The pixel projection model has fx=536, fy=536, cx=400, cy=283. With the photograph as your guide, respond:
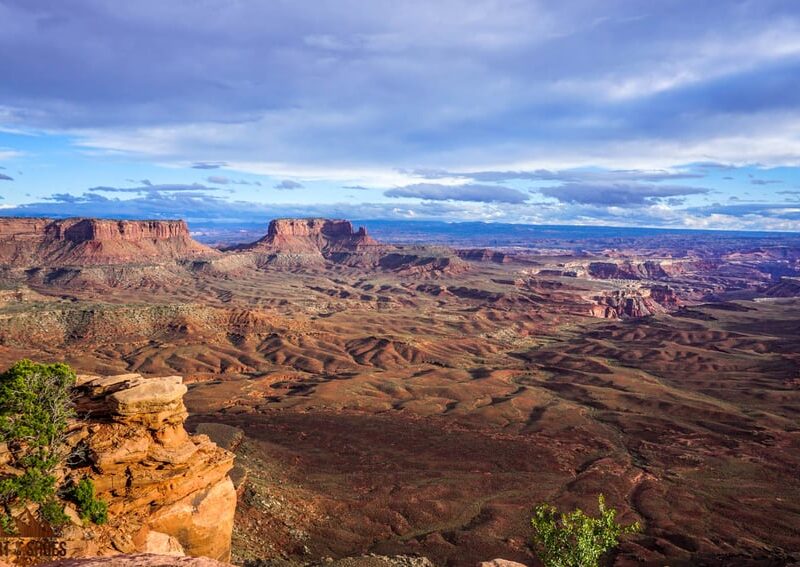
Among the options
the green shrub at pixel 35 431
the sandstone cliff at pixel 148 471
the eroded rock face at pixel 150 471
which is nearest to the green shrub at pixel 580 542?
the sandstone cliff at pixel 148 471

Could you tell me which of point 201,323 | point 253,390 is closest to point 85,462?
point 253,390

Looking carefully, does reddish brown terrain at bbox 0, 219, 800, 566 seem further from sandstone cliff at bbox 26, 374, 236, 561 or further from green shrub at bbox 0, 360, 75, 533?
green shrub at bbox 0, 360, 75, 533

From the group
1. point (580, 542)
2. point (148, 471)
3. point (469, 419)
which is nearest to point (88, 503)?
point (148, 471)

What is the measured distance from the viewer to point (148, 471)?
94.2ft

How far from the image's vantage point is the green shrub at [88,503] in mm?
26031

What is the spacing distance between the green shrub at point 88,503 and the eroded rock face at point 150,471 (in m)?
0.52

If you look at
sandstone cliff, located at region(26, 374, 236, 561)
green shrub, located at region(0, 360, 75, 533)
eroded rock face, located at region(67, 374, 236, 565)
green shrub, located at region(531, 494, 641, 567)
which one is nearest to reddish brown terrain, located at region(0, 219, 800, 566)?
sandstone cliff, located at region(26, 374, 236, 561)

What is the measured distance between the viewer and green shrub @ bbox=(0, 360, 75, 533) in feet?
80.6

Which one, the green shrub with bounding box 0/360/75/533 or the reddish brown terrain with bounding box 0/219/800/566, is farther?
the reddish brown terrain with bounding box 0/219/800/566

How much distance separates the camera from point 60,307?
132m

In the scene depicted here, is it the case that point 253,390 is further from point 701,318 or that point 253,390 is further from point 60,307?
point 701,318

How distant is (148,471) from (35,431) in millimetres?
5775

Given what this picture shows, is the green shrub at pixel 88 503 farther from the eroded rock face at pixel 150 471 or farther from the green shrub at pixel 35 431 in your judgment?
the green shrub at pixel 35 431

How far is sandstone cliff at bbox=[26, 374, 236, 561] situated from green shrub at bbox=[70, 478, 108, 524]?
409mm
